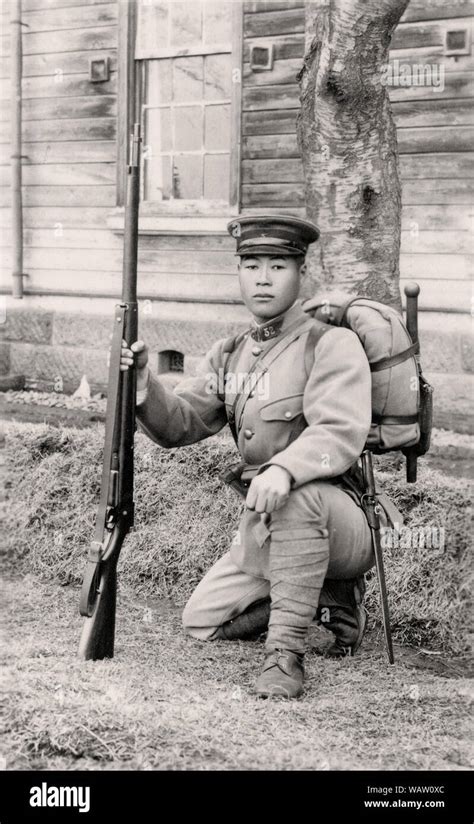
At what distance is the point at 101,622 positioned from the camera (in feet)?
10.7

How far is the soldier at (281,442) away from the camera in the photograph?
3215 mm

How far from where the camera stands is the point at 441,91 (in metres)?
6.48

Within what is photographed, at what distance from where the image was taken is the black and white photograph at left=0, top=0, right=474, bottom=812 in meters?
2.75

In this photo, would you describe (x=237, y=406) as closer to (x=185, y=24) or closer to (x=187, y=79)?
(x=187, y=79)

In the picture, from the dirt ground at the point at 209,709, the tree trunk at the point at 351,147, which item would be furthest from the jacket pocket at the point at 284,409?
the tree trunk at the point at 351,147

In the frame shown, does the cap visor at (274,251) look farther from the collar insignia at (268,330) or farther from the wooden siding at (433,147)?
the wooden siding at (433,147)

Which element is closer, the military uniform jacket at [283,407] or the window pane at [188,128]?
the military uniform jacket at [283,407]

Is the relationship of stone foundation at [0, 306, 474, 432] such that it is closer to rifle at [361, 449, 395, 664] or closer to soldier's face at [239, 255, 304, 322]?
rifle at [361, 449, 395, 664]

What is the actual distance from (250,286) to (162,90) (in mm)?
5026

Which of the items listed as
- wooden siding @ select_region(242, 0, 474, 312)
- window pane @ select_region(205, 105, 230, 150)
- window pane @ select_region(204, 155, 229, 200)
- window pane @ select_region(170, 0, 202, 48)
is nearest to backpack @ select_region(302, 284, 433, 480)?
wooden siding @ select_region(242, 0, 474, 312)

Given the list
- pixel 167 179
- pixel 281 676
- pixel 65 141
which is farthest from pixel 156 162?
pixel 281 676

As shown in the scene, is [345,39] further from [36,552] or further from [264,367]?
[36,552]

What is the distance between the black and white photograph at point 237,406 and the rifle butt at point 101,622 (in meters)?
0.01
